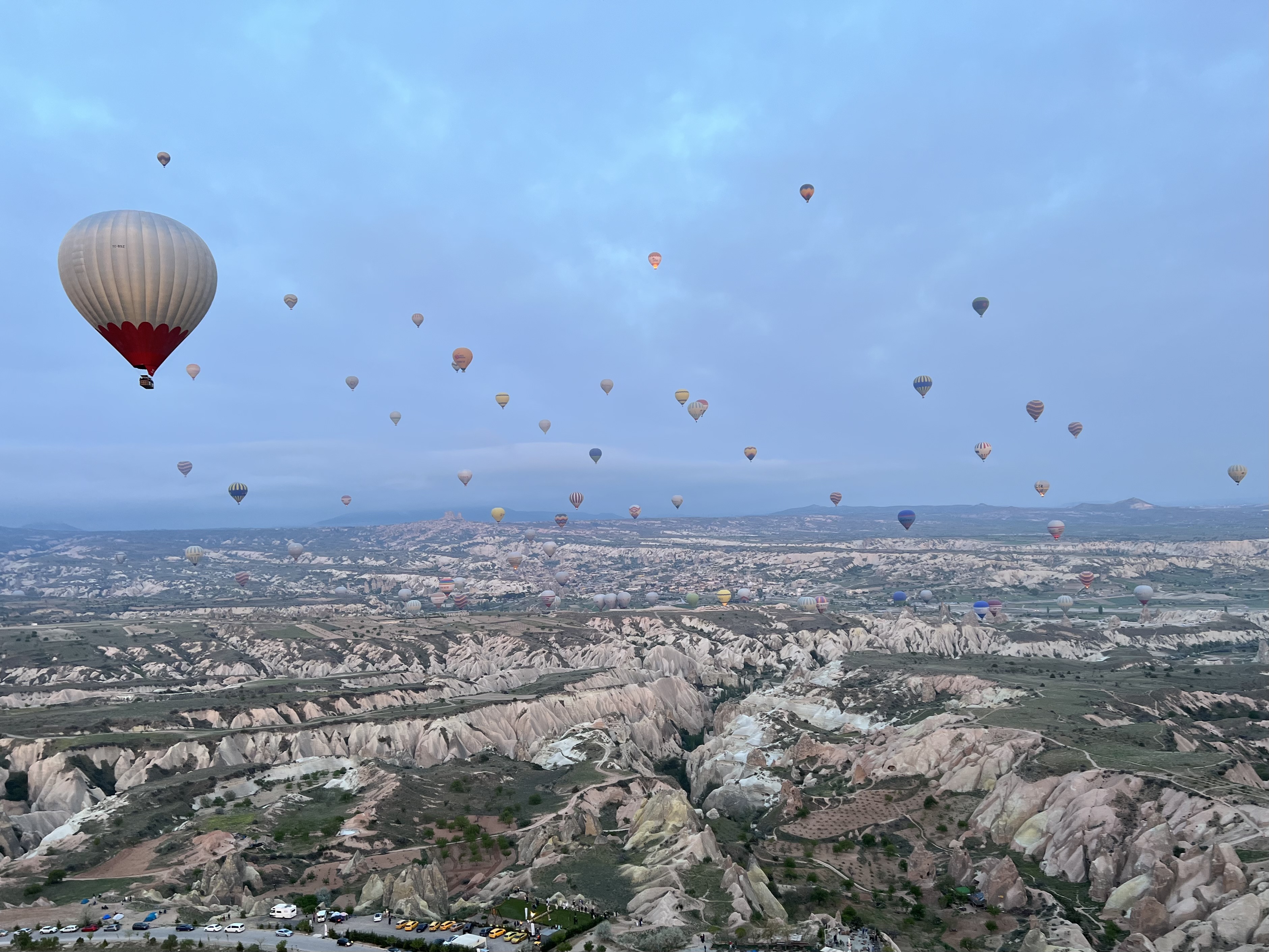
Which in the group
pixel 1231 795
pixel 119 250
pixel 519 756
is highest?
pixel 119 250

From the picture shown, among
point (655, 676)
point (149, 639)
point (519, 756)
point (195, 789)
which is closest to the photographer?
point (195, 789)

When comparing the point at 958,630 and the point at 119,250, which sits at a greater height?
the point at 119,250

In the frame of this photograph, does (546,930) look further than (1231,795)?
No

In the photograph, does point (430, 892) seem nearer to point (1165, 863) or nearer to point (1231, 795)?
point (1165, 863)

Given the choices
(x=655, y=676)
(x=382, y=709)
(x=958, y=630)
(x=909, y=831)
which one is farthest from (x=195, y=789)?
(x=958, y=630)

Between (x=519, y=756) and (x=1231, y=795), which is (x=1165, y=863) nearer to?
(x=1231, y=795)

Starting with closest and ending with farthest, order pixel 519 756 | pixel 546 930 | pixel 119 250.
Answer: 1. pixel 546 930
2. pixel 119 250
3. pixel 519 756
